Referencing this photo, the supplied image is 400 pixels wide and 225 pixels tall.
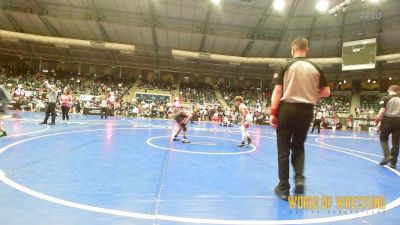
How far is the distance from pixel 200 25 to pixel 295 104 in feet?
95.7

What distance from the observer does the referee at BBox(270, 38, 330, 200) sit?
393 centimetres

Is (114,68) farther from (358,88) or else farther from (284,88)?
(284,88)

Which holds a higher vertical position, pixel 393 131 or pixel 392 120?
pixel 392 120

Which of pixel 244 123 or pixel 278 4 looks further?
pixel 278 4

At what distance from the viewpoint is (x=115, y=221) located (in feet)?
9.68

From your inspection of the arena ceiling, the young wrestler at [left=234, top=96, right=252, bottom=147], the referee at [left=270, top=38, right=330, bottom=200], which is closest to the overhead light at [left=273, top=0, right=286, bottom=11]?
the arena ceiling

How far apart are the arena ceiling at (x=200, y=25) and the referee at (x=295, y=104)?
25.8 metres

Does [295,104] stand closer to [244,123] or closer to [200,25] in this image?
[244,123]

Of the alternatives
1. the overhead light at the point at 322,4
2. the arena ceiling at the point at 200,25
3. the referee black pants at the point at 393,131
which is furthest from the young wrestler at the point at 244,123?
the arena ceiling at the point at 200,25

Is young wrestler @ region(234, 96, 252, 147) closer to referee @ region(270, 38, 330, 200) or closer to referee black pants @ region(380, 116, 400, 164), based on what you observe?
referee black pants @ region(380, 116, 400, 164)

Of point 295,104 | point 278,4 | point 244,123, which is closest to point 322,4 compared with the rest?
point 278,4

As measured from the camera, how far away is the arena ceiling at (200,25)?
28.6 meters

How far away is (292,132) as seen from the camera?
4.01 m

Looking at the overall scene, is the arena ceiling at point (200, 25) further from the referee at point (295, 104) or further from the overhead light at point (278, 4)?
the referee at point (295, 104)
